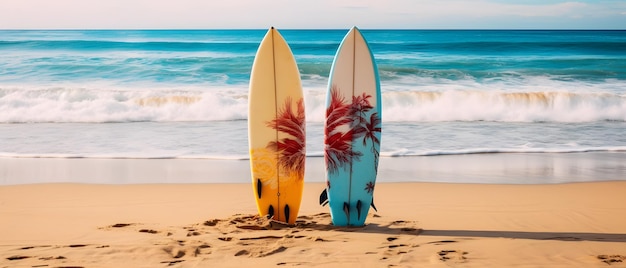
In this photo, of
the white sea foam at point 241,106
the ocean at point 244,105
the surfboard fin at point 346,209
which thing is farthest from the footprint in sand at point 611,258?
the white sea foam at point 241,106

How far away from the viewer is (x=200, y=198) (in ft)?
18.2

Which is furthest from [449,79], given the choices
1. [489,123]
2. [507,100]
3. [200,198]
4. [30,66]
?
[200,198]

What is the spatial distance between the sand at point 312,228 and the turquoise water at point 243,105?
78.3 inches

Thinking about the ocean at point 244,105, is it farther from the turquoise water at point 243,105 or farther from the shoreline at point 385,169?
the shoreline at point 385,169

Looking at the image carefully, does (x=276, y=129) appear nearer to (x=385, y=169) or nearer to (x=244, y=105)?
(x=385, y=169)

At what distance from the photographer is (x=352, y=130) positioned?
4.75 m

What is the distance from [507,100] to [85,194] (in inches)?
388

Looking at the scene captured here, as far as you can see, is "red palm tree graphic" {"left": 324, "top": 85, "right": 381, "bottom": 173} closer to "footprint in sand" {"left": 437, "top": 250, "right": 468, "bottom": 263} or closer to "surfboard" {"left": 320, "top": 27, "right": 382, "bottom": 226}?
"surfboard" {"left": 320, "top": 27, "right": 382, "bottom": 226}

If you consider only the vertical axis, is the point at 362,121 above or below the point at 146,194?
above

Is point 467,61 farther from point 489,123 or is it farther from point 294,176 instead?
point 294,176

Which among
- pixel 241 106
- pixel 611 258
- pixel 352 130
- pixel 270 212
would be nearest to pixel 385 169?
pixel 352 130

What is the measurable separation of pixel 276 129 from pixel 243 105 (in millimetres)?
7635

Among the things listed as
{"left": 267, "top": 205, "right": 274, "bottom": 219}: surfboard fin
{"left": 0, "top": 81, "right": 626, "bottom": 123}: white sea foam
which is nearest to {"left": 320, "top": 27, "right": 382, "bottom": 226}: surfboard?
{"left": 267, "top": 205, "right": 274, "bottom": 219}: surfboard fin

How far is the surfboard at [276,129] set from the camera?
4758 millimetres
